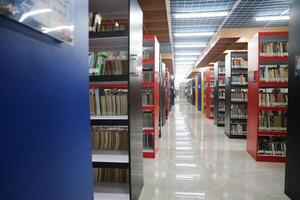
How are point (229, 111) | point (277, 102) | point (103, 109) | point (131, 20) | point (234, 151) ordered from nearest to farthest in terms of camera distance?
point (131, 20), point (103, 109), point (277, 102), point (234, 151), point (229, 111)

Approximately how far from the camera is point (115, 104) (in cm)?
294

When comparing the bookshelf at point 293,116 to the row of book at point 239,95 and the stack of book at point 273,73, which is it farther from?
the row of book at point 239,95

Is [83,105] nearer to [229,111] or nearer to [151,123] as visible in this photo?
[151,123]

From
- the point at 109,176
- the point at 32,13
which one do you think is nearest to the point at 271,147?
the point at 109,176

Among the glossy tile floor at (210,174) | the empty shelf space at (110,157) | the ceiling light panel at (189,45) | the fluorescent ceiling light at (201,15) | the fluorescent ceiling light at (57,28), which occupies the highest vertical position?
the ceiling light panel at (189,45)

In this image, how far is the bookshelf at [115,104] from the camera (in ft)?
8.38

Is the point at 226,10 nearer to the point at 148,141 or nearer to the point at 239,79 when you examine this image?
the point at 239,79

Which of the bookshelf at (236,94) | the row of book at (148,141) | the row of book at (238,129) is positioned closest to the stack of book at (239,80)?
the bookshelf at (236,94)

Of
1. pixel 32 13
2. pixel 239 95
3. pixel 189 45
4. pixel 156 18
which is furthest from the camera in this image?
pixel 189 45

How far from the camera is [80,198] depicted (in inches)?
56.1

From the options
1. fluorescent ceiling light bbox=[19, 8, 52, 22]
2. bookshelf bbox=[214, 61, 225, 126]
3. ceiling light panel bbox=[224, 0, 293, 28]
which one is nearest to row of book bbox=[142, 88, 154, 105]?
ceiling light panel bbox=[224, 0, 293, 28]

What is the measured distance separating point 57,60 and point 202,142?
18.2 ft

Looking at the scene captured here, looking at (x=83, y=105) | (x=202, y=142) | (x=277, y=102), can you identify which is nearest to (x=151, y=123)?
(x=202, y=142)

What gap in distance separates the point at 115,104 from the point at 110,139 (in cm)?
45
